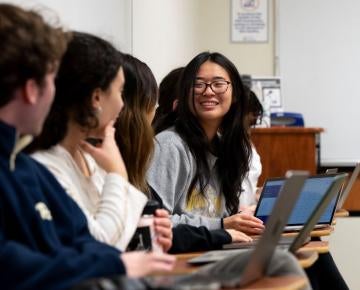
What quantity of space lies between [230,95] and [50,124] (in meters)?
1.41

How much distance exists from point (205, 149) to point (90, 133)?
1.17 metres

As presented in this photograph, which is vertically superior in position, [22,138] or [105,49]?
[105,49]

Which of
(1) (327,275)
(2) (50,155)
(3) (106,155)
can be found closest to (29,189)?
(2) (50,155)

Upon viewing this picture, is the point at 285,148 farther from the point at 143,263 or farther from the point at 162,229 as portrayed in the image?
the point at 143,263

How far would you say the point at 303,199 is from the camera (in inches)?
101

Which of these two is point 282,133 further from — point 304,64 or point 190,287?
point 190,287

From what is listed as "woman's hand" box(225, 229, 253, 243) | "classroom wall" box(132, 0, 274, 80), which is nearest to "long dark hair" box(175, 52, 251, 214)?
"woman's hand" box(225, 229, 253, 243)

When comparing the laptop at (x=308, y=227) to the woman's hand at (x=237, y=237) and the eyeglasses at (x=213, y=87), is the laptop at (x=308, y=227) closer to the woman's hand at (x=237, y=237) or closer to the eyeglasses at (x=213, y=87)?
the woman's hand at (x=237, y=237)

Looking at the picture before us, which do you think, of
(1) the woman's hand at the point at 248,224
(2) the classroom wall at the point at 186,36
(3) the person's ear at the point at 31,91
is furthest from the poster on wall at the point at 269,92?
(3) the person's ear at the point at 31,91

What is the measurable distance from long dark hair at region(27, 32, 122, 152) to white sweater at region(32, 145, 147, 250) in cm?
4

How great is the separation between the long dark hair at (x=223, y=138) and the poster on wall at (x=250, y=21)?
10.8ft

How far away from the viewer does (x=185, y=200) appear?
2.90 metres

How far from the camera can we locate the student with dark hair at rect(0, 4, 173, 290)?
51.4 inches

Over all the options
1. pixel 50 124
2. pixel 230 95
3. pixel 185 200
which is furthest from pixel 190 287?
pixel 230 95
